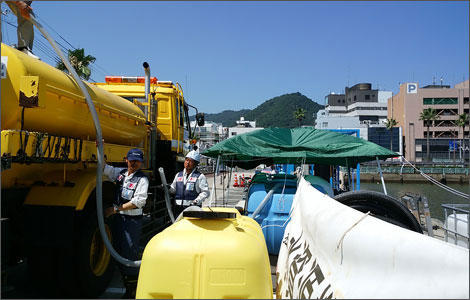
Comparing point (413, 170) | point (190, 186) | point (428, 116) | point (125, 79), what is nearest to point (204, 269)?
point (190, 186)

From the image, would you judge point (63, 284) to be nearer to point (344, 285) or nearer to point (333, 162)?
point (344, 285)

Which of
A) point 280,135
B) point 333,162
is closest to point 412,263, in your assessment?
point 280,135

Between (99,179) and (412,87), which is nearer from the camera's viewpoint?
(99,179)

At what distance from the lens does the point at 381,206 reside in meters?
4.25

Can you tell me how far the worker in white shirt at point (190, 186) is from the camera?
5.22 m

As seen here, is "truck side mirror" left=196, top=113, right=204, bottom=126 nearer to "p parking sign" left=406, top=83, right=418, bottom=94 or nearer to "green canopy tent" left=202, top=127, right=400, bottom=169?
"green canopy tent" left=202, top=127, right=400, bottom=169

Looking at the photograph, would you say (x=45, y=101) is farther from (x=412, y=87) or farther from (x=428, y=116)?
(x=412, y=87)

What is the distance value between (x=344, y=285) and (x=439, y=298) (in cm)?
54

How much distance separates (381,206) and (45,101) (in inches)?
158

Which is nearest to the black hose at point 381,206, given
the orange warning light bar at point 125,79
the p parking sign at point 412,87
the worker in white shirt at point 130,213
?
the worker in white shirt at point 130,213

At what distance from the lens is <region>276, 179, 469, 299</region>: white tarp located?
152 cm

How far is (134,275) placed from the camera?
13.5ft

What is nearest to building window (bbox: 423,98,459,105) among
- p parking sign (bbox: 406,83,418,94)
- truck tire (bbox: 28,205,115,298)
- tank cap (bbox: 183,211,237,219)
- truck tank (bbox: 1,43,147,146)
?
p parking sign (bbox: 406,83,418,94)

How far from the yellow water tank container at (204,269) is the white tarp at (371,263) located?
1.32 ft
